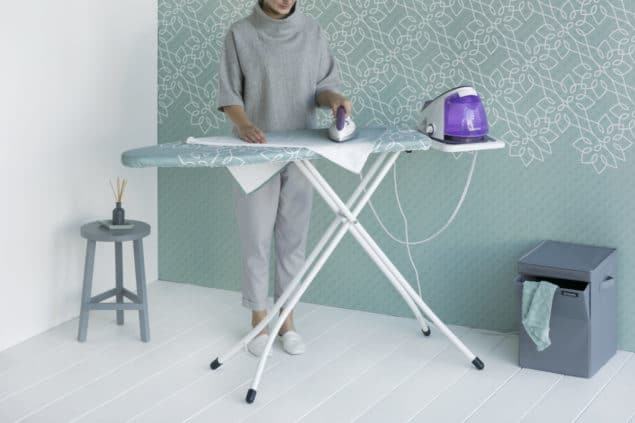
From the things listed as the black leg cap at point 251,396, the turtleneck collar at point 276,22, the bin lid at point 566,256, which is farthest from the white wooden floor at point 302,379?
the turtleneck collar at point 276,22

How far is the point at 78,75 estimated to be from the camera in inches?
154

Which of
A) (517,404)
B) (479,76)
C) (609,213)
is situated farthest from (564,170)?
(517,404)

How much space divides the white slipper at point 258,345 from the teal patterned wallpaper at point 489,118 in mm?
622

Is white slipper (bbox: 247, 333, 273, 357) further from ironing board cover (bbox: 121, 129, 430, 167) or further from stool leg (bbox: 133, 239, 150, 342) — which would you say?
ironing board cover (bbox: 121, 129, 430, 167)

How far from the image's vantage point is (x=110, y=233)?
147 inches

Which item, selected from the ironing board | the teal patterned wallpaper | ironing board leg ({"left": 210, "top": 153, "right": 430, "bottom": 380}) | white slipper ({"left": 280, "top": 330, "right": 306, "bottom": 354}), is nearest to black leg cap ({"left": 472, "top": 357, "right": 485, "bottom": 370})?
the ironing board

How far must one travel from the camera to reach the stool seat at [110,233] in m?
3.69

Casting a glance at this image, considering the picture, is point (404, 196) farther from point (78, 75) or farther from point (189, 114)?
point (78, 75)

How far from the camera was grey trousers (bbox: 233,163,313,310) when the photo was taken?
356 cm

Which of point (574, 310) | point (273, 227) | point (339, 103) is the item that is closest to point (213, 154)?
point (339, 103)

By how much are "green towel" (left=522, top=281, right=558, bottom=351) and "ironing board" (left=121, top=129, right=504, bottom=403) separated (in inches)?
8.8

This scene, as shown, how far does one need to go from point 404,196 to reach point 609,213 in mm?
826

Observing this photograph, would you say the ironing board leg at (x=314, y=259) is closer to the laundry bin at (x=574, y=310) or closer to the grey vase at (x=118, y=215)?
the laundry bin at (x=574, y=310)

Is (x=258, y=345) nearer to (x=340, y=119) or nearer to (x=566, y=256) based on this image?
(x=340, y=119)
